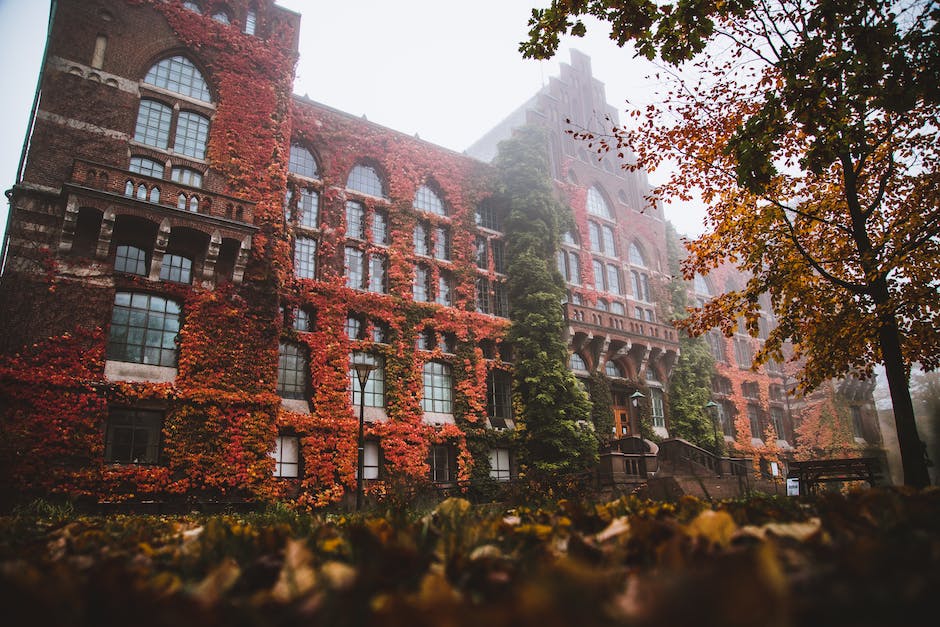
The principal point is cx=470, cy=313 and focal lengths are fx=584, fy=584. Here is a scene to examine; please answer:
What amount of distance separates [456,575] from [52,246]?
20179 mm

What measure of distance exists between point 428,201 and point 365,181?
3516 mm

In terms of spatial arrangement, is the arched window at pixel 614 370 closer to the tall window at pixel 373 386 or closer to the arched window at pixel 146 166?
the tall window at pixel 373 386

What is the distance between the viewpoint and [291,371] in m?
22.4

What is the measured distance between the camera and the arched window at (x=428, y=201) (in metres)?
29.1

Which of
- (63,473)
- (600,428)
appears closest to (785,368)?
(600,428)

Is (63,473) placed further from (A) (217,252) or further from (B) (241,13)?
(B) (241,13)

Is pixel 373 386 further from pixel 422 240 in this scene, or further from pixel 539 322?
pixel 539 322

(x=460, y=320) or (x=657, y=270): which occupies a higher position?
(x=657, y=270)

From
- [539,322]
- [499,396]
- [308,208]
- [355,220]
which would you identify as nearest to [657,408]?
[539,322]

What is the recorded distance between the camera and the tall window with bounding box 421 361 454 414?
25.5 m

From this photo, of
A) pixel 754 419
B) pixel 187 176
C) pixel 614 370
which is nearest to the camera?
pixel 187 176

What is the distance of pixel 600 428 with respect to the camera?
2962 cm

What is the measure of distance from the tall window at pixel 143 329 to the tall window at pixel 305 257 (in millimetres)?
5991

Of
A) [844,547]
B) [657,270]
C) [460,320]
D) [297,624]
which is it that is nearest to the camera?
[297,624]
